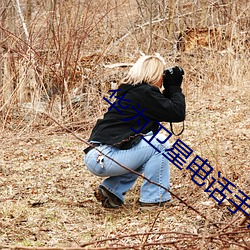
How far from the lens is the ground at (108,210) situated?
3287mm

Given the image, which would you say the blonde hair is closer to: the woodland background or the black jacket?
the black jacket

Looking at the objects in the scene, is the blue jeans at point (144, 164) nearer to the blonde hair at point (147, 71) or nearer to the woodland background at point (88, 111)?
the woodland background at point (88, 111)

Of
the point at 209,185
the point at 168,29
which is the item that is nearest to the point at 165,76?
the point at 209,185

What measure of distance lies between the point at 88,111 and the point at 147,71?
3.46 m

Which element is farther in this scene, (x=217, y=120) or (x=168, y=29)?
(x=168, y=29)

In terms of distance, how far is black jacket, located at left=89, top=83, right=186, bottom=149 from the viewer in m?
4.09

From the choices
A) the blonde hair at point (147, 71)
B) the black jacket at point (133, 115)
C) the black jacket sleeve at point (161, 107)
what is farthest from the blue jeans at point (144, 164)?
the blonde hair at point (147, 71)

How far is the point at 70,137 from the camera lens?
6867 mm

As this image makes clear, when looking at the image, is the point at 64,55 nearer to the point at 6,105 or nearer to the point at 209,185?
the point at 6,105

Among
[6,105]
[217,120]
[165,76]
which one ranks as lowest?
[6,105]

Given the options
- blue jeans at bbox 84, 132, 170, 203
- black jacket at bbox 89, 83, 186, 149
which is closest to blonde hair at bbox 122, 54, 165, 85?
black jacket at bbox 89, 83, 186, 149

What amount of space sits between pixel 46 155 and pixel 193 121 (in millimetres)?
1898

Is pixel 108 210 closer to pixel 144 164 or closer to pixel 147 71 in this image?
pixel 144 164

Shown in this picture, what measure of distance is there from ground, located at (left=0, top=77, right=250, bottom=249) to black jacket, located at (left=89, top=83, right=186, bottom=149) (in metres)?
0.54
